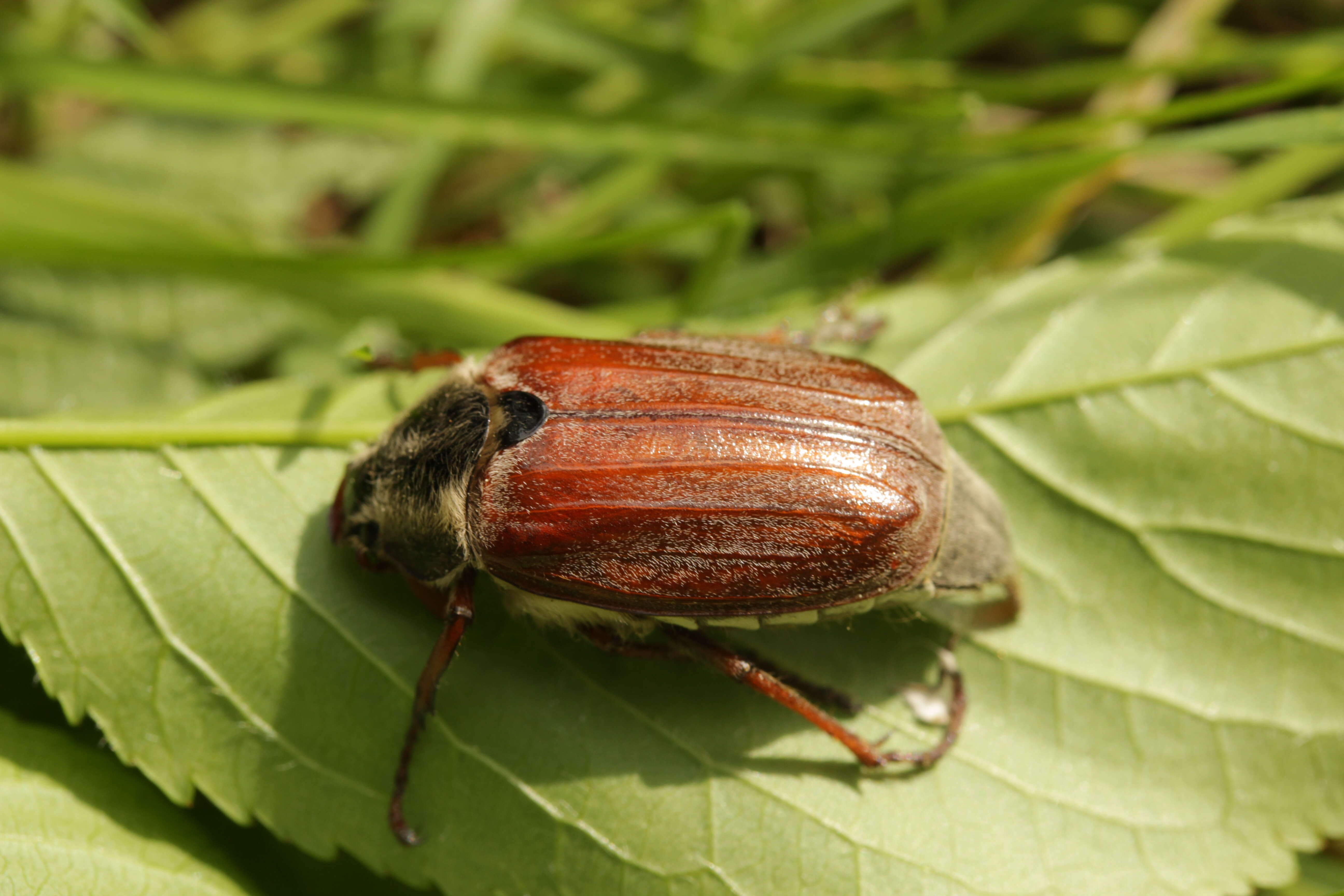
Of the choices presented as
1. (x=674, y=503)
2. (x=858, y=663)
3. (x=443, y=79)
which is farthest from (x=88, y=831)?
(x=443, y=79)

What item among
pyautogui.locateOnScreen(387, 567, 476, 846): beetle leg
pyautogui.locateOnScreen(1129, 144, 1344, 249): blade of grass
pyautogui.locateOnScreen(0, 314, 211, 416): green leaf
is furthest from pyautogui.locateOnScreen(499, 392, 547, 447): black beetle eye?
pyautogui.locateOnScreen(1129, 144, 1344, 249): blade of grass

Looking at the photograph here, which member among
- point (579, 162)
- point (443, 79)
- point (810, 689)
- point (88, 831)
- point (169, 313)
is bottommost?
point (88, 831)

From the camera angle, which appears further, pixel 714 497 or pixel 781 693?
pixel 781 693

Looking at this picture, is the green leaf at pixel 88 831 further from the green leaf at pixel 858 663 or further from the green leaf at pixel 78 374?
the green leaf at pixel 78 374

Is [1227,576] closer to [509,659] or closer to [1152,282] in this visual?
[1152,282]

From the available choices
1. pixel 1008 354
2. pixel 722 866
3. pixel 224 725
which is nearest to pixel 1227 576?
pixel 1008 354

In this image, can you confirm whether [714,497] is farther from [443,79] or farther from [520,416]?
[443,79]
